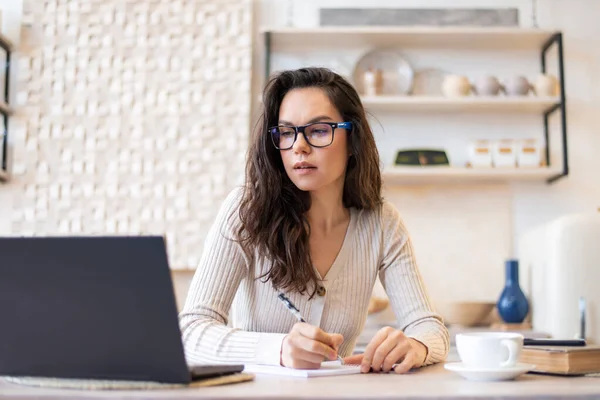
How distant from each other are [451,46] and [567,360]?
2.57 metres

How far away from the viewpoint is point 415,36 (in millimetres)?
3369

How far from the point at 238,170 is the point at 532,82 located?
4.76ft

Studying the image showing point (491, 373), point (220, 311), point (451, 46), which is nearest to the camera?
point (491, 373)

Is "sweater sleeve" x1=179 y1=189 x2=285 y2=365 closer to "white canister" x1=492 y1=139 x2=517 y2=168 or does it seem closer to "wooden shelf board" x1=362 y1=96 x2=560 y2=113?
"wooden shelf board" x1=362 y1=96 x2=560 y2=113

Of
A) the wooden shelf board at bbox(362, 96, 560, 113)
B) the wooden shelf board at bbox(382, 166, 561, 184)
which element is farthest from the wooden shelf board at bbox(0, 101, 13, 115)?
the wooden shelf board at bbox(382, 166, 561, 184)

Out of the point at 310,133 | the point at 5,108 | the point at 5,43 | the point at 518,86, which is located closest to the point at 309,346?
the point at 310,133

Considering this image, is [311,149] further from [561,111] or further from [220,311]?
[561,111]

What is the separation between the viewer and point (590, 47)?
3.44 m

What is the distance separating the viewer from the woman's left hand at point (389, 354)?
1.19 m

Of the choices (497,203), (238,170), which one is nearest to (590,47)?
(497,203)

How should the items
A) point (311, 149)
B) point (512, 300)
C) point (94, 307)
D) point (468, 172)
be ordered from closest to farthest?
point (94, 307)
point (311, 149)
point (512, 300)
point (468, 172)

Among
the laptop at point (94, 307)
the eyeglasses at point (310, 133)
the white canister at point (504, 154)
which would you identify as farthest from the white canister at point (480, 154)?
the laptop at point (94, 307)

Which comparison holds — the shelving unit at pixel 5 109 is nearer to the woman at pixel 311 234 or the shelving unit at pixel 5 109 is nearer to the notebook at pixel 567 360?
the woman at pixel 311 234

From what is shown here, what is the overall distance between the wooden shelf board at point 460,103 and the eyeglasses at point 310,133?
1582 millimetres
